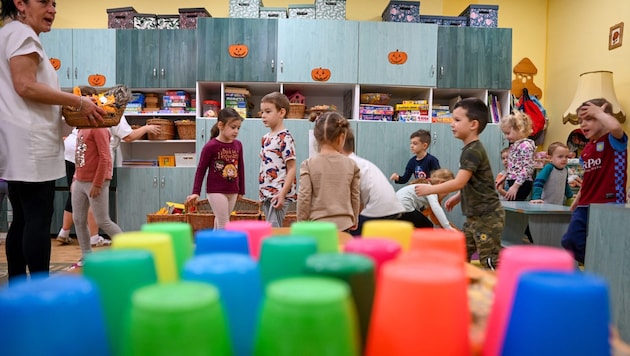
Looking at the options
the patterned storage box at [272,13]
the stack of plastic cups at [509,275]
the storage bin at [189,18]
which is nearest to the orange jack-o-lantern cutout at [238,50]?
the patterned storage box at [272,13]

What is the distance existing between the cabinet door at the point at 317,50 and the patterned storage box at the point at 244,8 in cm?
37

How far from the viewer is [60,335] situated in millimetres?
339

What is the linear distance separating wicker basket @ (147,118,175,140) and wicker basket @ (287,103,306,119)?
4.18 ft

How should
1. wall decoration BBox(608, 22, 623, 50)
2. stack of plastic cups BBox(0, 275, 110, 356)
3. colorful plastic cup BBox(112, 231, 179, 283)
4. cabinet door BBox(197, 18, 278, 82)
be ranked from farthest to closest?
cabinet door BBox(197, 18, 278, 82)
wall decoration BBox(608, 22, 623, 50)
colorful plastic cup BBox(112, 231, 179, 283)
stack of plastic cups BBox(0, 275, 110, 356)

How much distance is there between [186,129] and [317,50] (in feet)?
5.20

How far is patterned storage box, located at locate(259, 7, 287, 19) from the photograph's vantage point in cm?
448

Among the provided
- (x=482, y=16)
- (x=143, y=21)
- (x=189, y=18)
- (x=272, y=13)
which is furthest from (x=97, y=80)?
(x=482, y=16)

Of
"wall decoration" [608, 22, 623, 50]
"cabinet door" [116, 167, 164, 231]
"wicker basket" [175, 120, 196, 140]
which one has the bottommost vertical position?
"cabinet door" [116, 167, 164, 231]

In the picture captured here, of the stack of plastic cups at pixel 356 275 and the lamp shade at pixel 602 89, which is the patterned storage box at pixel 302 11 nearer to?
the lamp shade at pixel 602 89

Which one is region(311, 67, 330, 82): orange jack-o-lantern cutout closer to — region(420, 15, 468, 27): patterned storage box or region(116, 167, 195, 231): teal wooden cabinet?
region(420, 15, 468, 27): patterned storage box

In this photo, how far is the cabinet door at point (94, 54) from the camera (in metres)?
4.43

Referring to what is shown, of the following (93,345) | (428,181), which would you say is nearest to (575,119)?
(428,181)

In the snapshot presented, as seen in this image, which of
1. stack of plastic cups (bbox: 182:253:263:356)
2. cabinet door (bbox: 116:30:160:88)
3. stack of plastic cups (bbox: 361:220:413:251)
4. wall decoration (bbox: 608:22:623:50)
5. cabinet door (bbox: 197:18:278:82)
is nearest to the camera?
stack of plastic cups (bbox: 182:253:263:356)

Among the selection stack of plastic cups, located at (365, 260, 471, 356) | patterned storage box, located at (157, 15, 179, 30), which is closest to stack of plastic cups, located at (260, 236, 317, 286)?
stack of plastic cups, located at (365, 260, 471, 356)
